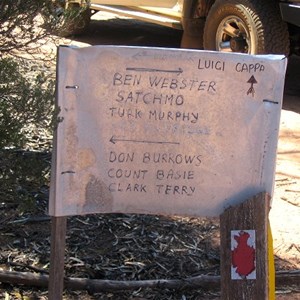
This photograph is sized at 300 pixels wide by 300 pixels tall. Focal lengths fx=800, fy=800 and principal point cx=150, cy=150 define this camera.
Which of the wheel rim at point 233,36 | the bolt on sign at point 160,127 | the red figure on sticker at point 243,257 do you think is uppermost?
the wheel rim at point 233,36

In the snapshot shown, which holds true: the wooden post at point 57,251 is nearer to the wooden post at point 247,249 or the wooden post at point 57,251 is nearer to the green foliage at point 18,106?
the green foliage at point 18,106

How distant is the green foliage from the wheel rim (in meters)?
4.75

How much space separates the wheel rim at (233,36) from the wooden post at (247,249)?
15.6 feet

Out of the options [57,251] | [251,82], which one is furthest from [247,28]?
[57,251]

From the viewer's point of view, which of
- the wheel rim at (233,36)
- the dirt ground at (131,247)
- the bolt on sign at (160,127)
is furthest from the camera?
the wheel rim at (233,36)

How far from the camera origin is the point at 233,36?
8188 mm

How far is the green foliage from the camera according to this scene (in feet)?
10.9

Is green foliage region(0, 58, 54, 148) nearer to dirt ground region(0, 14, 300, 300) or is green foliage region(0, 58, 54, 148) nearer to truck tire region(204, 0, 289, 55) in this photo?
dirt ground region(0, 14, 300, 300)

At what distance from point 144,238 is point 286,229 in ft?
3.19

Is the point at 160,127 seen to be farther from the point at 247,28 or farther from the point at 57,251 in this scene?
the point at 247,28

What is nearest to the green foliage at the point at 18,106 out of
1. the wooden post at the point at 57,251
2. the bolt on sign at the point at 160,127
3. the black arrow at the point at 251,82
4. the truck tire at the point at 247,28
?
the bolt on sign at the point at 160,127

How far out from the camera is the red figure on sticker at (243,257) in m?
3.35

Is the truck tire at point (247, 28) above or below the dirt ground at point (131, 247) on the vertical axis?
above

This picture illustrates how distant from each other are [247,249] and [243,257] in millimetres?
43
